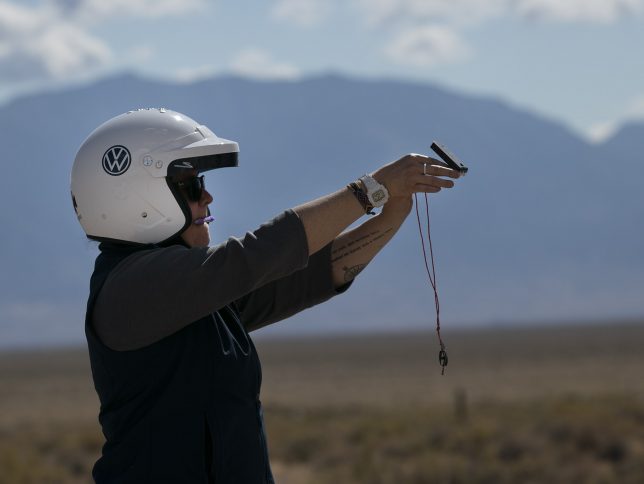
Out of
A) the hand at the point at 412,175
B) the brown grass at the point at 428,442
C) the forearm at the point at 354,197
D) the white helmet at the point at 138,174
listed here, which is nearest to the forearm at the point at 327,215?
the forearm at the point at 354,197

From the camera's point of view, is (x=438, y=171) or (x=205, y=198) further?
(x=205, y=198)

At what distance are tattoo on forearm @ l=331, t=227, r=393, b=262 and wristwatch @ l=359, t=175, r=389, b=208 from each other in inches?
19.4

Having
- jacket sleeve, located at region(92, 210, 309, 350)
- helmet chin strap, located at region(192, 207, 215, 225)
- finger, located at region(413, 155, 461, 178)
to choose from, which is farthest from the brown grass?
jacket sleeve, located at region(92, 210, 309, 350)

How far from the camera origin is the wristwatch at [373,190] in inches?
122

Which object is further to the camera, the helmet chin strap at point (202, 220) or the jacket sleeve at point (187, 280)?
the helmet chin strap at point (202, 220)

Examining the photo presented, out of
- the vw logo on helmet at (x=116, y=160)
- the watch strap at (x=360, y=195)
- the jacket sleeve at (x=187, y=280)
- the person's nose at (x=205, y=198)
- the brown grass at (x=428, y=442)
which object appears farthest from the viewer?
the brown grass at (x=428, y=442)

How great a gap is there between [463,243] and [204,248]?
593ft

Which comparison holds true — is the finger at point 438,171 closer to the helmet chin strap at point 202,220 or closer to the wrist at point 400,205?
the wrist at point 400,205

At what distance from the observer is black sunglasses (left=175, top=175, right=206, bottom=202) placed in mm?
3301

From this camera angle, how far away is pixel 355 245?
3.67 m

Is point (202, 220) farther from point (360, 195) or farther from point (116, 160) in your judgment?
point (360, 195)

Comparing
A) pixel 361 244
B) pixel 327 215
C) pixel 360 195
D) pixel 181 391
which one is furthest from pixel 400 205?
pixel 181 391

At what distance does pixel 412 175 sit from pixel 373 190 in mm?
126

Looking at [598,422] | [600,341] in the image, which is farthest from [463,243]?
[598,422]
